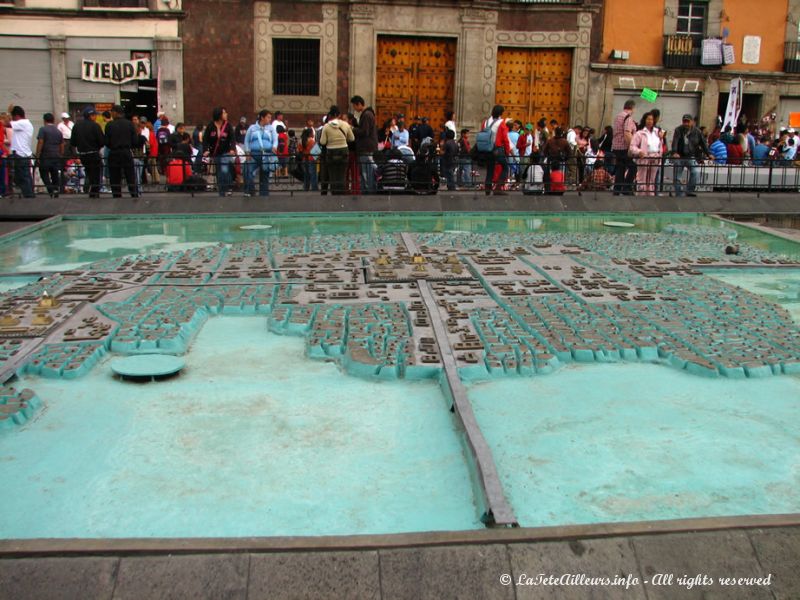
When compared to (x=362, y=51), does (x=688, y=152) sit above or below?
below

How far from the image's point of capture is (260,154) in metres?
14.2

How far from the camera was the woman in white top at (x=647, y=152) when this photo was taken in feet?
49.8

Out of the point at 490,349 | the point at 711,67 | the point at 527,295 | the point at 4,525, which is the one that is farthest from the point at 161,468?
the point at 711,67

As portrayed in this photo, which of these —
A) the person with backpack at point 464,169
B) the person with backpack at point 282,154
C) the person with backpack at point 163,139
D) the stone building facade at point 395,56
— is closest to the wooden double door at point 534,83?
the stone building facade at point 395,56

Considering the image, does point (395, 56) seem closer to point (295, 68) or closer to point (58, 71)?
point (295, 68)

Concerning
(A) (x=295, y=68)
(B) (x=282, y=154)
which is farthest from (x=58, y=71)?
(B) (x=282, y=154)

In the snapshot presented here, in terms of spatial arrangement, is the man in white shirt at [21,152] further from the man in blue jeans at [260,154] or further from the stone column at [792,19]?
the stone column at [792,19]

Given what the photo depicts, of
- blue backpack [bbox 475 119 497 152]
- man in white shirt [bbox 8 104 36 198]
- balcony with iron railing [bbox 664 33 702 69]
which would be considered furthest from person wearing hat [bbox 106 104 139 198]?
balcony with iron railing [bbox 664 33 702 69]

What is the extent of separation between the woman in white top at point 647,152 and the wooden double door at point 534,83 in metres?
10.1

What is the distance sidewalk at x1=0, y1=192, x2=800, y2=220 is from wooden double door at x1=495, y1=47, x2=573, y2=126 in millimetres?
10662

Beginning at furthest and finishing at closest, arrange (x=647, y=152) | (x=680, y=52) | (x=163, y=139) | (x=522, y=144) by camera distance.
A: (x=680, y=52) < (x=163, y=139) < (x=522, y=144) < (x=647, y=152)

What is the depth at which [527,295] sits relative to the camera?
284 inches

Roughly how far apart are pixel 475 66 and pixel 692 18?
7478mm

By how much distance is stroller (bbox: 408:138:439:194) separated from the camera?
1456cm
